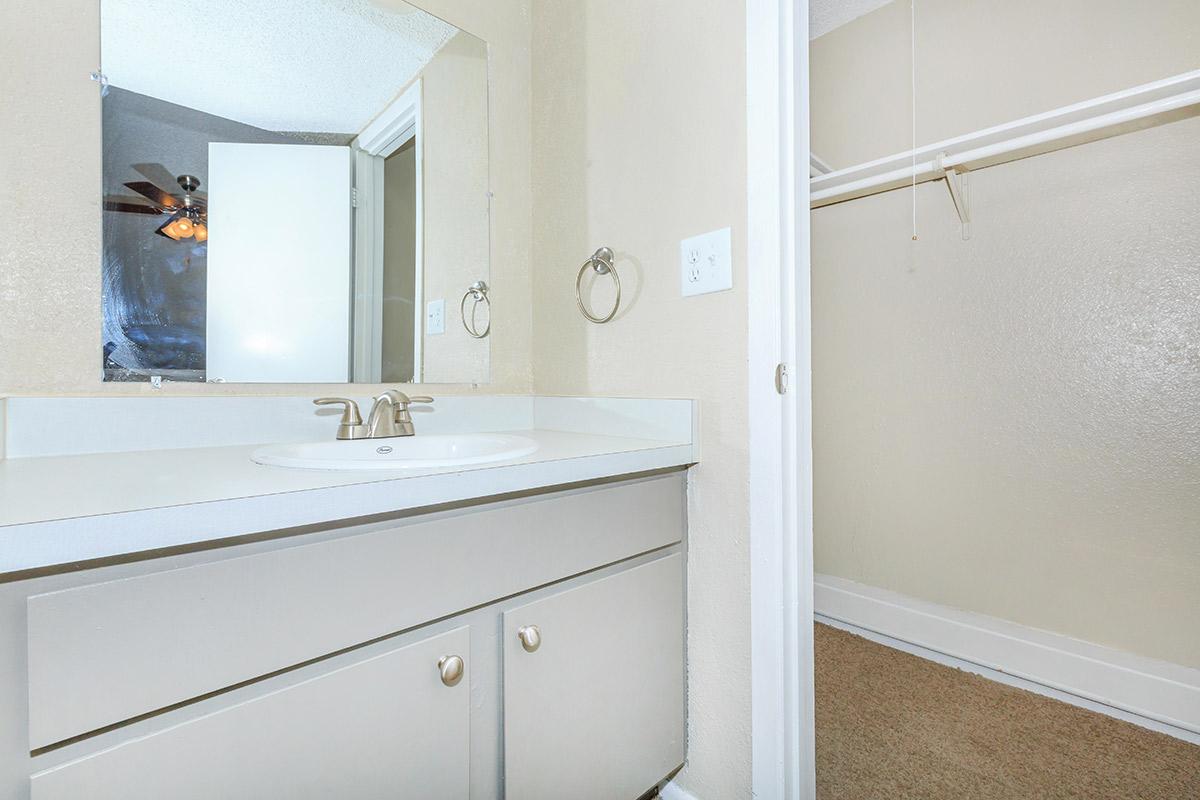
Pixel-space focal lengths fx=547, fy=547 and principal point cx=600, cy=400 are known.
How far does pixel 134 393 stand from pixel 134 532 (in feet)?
2.00

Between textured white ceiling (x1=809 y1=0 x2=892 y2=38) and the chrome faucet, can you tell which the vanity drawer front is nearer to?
the chrome faucet

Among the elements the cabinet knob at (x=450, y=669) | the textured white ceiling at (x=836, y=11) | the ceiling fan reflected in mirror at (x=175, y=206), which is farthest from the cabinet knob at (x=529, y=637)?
the textured white ceiling at (x=836, y=11)

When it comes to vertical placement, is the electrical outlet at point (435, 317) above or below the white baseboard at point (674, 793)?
above

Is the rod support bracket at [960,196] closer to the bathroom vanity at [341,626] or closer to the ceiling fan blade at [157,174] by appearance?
the bathroom vanity at [341,626]

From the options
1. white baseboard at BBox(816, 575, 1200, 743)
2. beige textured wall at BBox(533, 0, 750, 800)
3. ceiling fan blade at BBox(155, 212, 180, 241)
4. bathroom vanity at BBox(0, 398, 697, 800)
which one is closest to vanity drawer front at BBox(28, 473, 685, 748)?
bathroom vanity at BBox(0, 398, 697, 800)

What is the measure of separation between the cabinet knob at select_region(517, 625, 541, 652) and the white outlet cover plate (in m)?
0.71

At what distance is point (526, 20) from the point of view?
1.59m

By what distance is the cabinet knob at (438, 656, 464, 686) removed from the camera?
29.7 inches

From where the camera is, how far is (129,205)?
0.98 m

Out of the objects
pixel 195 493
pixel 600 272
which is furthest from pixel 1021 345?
pixel 195 493

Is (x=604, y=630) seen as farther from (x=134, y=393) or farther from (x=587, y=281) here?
(x=134, y=393)

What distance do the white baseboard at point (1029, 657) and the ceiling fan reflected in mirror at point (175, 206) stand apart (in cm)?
234

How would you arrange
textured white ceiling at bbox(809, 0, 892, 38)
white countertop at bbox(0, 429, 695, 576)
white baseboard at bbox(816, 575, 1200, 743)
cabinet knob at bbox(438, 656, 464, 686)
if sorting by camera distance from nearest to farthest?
white countertop at bbox(0, 429, 695, 576) → cabinet knob at bbox(438, 656, 464, 686) → white baseboard at bbox(816, 575, 1200, 743) → textured white ceiling at bbox(809, 0, 892, 38)

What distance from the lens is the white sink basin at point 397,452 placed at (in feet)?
2.67
